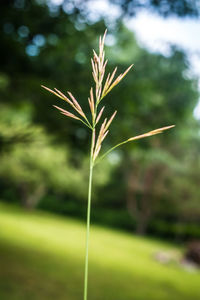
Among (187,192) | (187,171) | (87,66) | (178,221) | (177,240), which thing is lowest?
(177,240)

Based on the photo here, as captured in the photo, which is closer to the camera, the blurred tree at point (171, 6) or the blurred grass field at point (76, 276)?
the blurred tree at point (171, 6)

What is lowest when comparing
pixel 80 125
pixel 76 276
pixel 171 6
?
pixel 76 276

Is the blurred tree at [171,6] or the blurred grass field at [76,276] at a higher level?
the blurred tree at [171,6]

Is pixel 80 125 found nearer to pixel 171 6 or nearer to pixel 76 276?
pixel 171 6

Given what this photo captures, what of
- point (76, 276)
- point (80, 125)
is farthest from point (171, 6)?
point (76, 276)

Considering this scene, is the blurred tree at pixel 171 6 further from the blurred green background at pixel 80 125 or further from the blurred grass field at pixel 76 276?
the blurred grass field at pixel 76 276

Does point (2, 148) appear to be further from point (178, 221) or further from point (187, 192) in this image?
point (178, 221)

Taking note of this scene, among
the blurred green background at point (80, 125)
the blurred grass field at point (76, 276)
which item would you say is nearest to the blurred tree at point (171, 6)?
the blurred green background at point (80, 125)

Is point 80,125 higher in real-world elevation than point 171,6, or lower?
lower

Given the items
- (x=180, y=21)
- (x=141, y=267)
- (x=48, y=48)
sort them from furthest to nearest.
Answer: (x=141, y=267) < (x=48, y=48) < (x=180, y=21)

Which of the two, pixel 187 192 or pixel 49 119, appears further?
pixel 187 192

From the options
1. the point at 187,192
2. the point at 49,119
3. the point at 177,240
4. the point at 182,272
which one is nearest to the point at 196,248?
the point at 182,272
